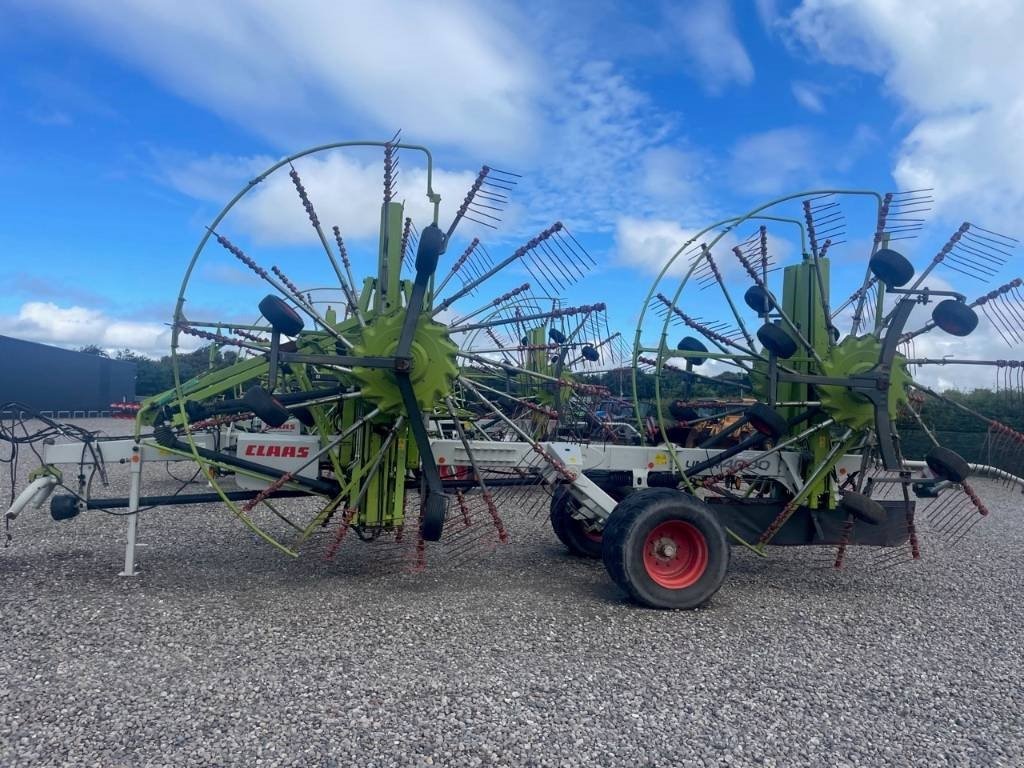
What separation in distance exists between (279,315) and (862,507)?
4.98 metres

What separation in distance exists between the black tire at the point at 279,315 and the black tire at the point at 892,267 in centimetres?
474

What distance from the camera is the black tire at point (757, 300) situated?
803cm

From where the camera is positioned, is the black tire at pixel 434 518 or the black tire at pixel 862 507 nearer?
the black tire at pixel 434 518

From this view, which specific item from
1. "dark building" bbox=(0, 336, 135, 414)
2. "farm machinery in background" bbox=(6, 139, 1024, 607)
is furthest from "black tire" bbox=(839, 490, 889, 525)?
"dark building" bbox=(0, 336, 135, 414)

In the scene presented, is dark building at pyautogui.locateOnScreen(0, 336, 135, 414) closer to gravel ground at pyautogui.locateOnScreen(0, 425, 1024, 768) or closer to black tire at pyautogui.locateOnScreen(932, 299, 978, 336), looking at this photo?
gravel ground at pyautogui.locateOnScreen(0, 425, 1024, 768)

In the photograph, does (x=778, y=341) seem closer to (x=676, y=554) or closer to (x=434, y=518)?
(x=676, y=554)

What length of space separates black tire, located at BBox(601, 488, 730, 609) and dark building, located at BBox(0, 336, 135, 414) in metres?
37.8

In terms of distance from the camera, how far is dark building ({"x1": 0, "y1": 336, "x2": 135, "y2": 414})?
40.5 meters

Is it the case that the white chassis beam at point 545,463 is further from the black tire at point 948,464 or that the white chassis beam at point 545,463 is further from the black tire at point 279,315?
the black tire at point 279,315

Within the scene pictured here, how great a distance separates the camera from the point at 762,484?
8695mm

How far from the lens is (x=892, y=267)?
697 centimetres

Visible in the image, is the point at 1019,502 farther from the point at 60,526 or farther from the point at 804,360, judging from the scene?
the point at 60,526

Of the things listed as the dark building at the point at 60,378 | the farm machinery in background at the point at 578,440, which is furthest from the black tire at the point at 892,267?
the dark building at the point at 60,378

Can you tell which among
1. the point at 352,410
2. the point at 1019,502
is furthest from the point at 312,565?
the point at 1019,502
